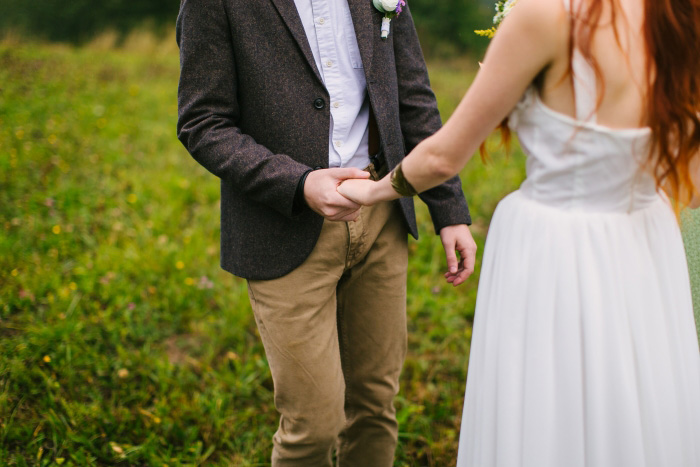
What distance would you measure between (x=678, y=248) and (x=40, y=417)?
275 cm

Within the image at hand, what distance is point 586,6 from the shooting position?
134 cm

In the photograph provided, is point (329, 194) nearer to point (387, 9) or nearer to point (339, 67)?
point (339, 67)

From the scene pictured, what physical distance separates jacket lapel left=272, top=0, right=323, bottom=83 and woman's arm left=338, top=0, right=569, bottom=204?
20.5 inches

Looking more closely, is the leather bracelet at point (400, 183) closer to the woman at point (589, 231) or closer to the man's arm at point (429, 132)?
the woman at point (589, 231)

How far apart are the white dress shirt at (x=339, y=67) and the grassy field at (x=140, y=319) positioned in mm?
1200

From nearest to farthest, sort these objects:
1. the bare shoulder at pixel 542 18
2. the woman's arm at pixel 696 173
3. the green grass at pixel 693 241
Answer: the bare shoulder at pixel 542 18 < the woman's arm at pixel 696 173 < the green grass at pixel 693 241

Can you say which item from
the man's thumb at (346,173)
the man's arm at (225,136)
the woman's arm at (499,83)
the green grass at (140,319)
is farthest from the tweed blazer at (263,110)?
the green grass at (140,319)

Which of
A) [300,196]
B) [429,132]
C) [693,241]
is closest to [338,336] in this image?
[300,196]

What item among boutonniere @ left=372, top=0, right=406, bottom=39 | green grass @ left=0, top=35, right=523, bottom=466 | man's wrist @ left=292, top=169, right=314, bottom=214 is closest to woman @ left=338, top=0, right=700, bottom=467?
man's wrist @ left=292, top=169, right=314, bottom=214

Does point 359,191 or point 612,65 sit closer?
point 612,65

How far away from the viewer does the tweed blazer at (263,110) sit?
1.85 meters

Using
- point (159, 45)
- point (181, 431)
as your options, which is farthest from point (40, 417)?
point (159, 45)

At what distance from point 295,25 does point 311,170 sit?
18.1 inches

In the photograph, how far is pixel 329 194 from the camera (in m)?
1.78
